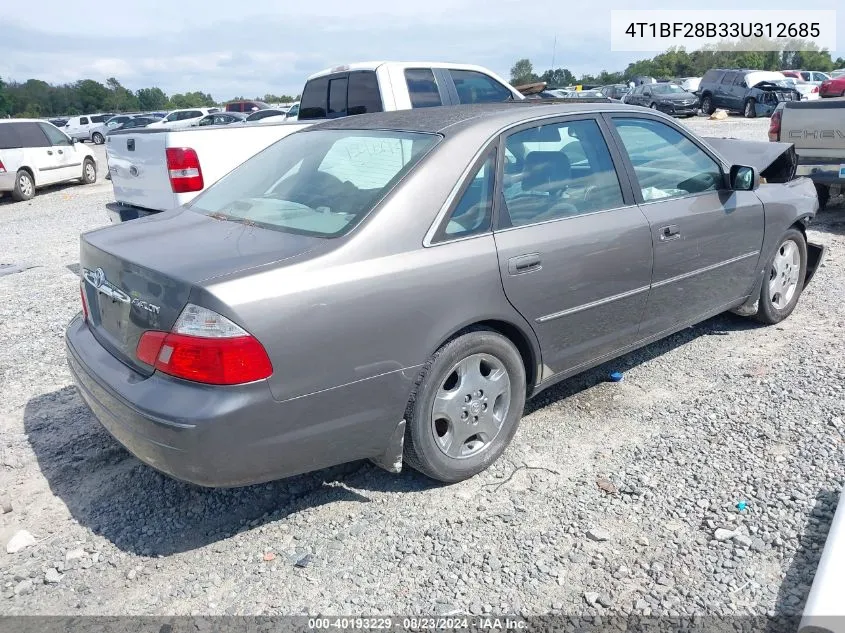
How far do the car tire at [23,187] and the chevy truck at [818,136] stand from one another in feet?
45.0

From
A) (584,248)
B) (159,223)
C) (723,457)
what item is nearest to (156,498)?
(159,223)

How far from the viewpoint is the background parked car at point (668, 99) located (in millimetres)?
28734

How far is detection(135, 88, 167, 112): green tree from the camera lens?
3145 inches

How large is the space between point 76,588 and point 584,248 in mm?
2659

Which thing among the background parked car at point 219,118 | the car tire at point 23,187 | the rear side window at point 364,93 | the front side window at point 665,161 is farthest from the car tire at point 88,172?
the front side window at point 665,161

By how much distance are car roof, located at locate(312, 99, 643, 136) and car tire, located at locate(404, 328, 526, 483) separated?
1022 mm

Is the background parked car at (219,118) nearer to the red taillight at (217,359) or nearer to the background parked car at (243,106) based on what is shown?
the background parked car at (243,106)

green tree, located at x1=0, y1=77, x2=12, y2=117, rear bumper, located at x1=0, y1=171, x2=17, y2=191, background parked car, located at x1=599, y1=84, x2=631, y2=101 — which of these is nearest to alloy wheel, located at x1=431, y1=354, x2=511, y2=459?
rear bumper, located at x1=0, y1=171, x2=17, y2=191

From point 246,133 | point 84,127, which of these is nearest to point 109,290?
point 246,133

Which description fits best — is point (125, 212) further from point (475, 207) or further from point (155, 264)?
point (475, 207)

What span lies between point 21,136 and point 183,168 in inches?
426

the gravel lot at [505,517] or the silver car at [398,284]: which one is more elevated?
the silver car at [398,284]

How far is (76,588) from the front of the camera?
106 inches

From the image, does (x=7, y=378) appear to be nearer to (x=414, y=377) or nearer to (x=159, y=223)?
(x=159, y=223)
